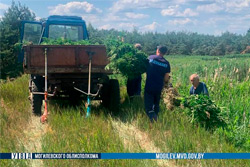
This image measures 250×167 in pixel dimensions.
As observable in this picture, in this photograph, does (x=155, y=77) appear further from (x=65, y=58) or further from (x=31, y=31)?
(x=31, y=31)

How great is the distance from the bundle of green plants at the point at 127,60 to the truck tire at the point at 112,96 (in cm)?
79

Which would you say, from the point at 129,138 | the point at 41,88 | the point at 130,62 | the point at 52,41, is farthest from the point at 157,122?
the point at 52,41

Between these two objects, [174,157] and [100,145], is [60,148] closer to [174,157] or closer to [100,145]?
[100,145]

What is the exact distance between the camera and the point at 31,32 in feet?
31.9

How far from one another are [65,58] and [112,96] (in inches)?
57.4

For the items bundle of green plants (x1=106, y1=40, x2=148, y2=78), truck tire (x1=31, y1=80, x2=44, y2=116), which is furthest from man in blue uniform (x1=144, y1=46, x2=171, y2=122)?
truck tire (x1=31, y1=80, x2=44, y2=116)

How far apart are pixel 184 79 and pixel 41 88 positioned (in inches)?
215

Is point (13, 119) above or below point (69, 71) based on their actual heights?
below

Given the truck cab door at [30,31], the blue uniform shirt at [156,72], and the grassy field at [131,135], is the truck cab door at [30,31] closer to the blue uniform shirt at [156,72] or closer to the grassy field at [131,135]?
the grassy field at [131,135]

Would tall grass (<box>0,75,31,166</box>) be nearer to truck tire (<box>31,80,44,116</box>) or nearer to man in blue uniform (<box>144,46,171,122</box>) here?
truck tire (<box>31,80,44,116</box>)

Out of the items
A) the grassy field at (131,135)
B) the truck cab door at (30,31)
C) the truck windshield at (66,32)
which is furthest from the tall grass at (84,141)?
the truck cab door at (30,31)

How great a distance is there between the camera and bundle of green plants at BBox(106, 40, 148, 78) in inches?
260

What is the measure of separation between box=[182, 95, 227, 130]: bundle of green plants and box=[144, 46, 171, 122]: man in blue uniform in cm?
103

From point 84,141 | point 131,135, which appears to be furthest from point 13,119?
point 131,135
